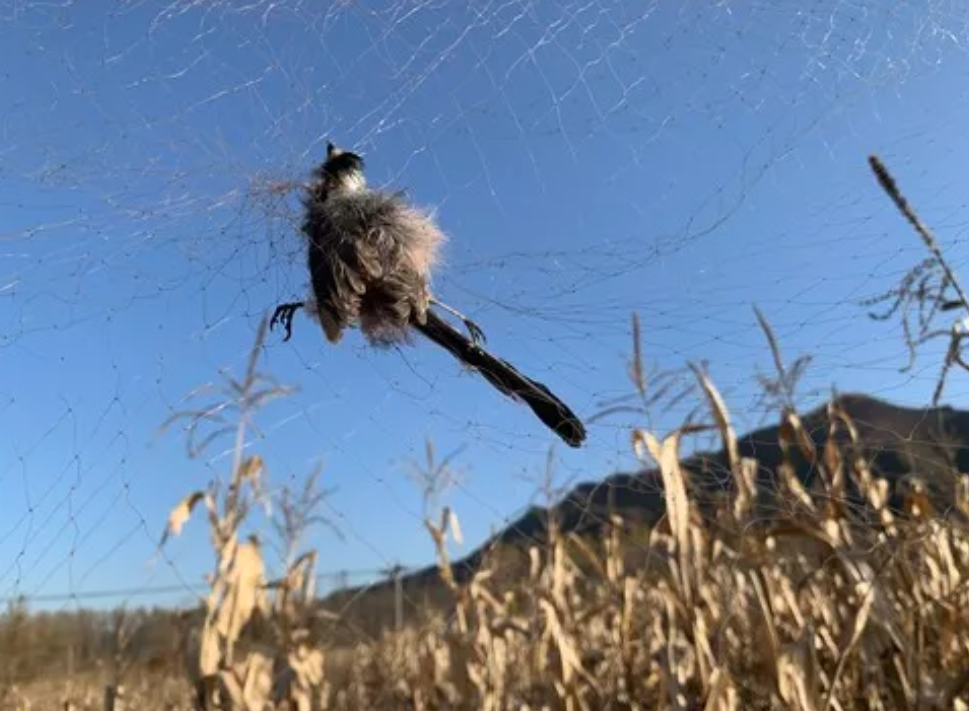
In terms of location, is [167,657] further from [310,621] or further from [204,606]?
[204,606]

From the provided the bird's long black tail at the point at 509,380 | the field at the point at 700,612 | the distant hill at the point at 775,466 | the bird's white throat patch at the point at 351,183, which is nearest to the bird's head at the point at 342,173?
the bird's white throat patch at the point at 351,183

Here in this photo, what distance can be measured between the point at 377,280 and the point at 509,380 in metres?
0.27

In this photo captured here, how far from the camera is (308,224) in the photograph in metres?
1.55

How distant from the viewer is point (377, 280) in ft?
4.72

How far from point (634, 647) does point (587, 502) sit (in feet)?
4.41

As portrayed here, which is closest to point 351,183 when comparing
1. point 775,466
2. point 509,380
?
point 509,380

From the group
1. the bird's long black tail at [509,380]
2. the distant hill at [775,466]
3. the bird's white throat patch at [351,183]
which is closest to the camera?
the bird's long black tail at [509,380]

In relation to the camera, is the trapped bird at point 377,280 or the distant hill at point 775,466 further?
the distant hill at point 775,466

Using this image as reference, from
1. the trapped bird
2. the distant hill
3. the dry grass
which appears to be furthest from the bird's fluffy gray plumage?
the distant hill

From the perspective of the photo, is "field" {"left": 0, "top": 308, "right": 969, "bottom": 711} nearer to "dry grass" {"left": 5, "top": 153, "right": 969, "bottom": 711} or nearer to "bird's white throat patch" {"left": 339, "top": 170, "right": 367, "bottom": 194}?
"dry grass" {"left": 5, "top": 153, "right": 969, "bottom": 711}

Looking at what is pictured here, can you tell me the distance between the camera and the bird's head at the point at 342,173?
5.09 feet

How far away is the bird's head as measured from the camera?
1553mm

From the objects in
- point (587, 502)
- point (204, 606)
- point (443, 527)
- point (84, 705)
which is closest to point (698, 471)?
point (587, 502)

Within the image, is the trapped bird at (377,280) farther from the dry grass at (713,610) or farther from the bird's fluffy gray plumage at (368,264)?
the dry grass at (713,610)
